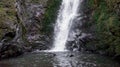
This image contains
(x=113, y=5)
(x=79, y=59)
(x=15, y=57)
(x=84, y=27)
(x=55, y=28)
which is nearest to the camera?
(x=79, y=59)

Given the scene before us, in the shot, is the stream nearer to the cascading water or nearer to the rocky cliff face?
the rocky cliff face

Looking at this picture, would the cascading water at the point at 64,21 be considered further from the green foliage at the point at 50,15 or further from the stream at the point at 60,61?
the stream at the point at 60,61

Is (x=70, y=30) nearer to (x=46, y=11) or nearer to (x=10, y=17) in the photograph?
(x=46, y=11)

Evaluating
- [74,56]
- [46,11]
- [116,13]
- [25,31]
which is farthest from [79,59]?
[46,11]

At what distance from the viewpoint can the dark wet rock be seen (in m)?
25.6

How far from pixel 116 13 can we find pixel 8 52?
36.5 feet

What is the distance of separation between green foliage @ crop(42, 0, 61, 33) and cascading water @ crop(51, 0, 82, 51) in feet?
2.07

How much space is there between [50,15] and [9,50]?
35.7 feet

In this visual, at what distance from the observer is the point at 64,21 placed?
35.0 meters

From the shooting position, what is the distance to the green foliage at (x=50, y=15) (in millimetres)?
34750

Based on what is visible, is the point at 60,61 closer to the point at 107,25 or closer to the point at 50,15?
the point at 107,25

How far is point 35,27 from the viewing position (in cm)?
3444

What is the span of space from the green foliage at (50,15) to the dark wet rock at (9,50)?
7.58 m

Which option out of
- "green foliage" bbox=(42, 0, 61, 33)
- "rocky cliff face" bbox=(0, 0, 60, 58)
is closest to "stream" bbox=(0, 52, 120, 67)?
"rocky cliff face" bbox=(0, 0, 60, 58)
